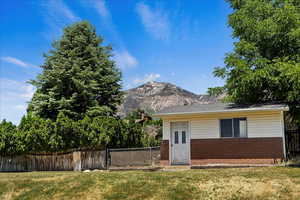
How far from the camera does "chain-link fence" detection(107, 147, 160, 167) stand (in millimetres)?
18594

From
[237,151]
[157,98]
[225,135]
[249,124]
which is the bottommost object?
[237,151]

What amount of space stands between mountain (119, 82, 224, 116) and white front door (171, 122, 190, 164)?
30284 millimetres

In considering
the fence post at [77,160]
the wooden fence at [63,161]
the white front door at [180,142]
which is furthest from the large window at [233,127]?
the fence post at [77,160]

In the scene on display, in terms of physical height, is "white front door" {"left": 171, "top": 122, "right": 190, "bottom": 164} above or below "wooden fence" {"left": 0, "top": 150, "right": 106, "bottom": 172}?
above

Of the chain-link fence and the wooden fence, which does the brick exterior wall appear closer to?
the chain-link fence

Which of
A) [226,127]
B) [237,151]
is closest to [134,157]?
[226,127]

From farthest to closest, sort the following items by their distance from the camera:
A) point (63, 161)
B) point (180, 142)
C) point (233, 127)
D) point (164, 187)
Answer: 1. point (63, 161)
2. point (180, 142)
3. point (233, 127)
4. point (164, 187)

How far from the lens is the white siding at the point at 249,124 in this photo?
15125 millimetres

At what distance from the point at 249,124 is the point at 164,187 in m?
6.69

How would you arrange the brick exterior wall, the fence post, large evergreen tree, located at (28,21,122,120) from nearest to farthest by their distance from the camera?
the brick exterior wall, the fence post, large evergreen tree, located at (28,21,122,120)

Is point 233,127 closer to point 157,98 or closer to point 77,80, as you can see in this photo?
point 77,80

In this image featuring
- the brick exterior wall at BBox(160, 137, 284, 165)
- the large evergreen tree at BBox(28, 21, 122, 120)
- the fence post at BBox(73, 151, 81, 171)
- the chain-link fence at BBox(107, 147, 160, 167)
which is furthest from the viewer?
the large evergreen tree at BBox(28, 21, 122, 120)

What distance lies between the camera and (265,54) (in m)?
17.8

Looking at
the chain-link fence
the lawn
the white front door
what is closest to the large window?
the white front door
